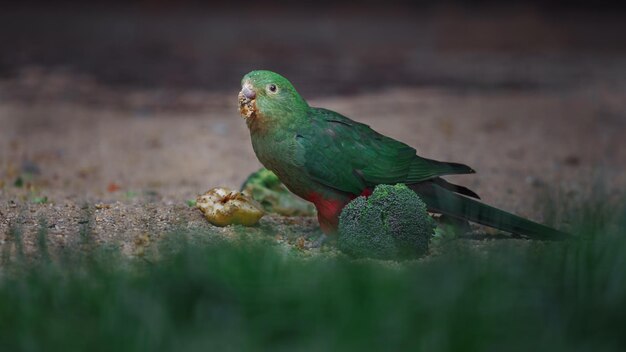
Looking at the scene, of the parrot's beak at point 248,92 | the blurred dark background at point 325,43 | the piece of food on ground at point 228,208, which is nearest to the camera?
the parrot's beak at point 248,92

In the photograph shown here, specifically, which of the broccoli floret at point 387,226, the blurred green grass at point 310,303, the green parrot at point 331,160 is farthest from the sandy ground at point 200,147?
the blurred green grass at point 310,303

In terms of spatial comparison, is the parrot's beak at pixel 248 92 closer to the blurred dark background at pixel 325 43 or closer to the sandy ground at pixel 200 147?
the sandy ground at pixel 200 147

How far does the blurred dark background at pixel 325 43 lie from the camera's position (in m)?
9.63

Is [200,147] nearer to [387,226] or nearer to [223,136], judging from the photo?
[223,136]

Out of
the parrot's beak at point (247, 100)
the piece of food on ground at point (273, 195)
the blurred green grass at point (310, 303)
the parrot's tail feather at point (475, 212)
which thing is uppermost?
the parrot's beak at point (247, 100)

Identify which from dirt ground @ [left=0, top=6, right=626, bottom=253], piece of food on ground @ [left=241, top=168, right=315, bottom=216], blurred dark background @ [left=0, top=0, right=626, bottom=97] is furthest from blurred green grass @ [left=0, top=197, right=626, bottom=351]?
blurred dark background @ [left=0, top=0, right=626, bottom=97]

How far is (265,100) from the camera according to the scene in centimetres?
401

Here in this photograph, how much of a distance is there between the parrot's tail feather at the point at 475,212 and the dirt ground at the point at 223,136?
11.9 inches

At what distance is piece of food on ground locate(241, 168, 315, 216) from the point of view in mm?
4742

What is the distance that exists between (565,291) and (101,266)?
1521mm

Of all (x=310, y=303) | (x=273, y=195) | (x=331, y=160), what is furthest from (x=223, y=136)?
(x=310, y=303)

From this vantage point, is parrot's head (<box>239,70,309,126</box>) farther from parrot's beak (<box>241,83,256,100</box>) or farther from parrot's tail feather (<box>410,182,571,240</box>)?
parrot's tail feather (<box>410,182,571,240</box>)

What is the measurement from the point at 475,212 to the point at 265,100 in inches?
42.3

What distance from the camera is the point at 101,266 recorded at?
10.1 ft
